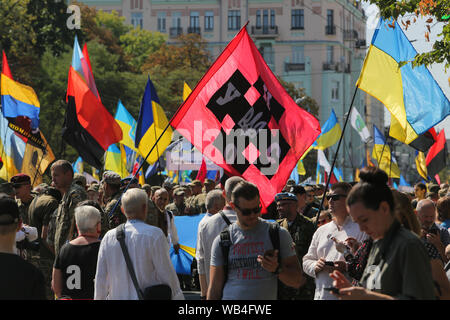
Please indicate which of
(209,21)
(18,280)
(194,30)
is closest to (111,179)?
(18,280)

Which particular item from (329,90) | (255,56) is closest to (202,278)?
(255,56)

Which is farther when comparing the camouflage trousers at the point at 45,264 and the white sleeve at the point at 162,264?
the camouflage trousers at the point at 45,264

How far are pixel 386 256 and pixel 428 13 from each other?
24.2 ft

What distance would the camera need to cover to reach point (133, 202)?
6051mm

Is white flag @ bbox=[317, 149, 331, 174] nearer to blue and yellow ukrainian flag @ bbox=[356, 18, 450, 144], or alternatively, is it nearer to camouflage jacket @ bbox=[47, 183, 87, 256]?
blue and yellow ukrainian flag @ bbox=[356, 18, 450, 144]

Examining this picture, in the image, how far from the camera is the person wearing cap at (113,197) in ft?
30.4

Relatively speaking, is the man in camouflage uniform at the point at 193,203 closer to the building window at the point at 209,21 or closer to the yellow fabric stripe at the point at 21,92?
the yellow fabric stripe at the point at 21,92

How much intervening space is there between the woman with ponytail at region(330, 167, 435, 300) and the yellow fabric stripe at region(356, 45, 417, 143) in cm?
585

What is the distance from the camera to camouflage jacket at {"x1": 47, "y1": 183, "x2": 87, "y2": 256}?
7.86 meters

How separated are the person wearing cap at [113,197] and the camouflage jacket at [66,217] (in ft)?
3.57

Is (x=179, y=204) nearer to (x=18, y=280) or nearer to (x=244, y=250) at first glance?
(x=244, y=250)

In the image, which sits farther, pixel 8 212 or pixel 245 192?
pixel 245 192

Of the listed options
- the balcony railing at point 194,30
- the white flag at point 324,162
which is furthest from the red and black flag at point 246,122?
the balcony railing at point 194,30

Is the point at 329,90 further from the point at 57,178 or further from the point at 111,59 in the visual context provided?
the point at 57,178
